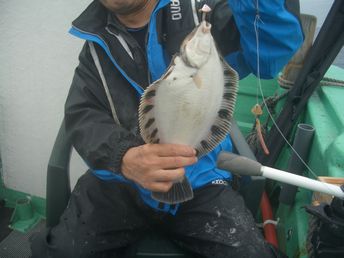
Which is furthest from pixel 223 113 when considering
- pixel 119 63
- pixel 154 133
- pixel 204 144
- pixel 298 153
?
pixel 298 153

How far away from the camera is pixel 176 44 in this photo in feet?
5.35

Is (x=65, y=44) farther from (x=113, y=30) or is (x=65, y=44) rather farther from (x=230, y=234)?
(x=230, y=234)

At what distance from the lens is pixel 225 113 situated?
1.23 m

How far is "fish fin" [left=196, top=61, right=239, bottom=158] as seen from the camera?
1.17 meters

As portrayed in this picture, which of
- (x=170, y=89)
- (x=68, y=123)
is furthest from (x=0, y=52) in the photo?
(x=170, y=89)

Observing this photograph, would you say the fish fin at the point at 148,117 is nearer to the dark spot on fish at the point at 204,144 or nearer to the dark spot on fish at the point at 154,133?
the dark spot on fish at the point at 154,133

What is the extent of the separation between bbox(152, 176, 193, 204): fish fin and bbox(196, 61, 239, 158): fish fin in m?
0.14

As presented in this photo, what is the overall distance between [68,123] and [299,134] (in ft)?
4.10

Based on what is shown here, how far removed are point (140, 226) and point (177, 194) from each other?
0.37 m

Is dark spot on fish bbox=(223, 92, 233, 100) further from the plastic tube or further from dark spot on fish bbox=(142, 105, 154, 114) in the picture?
the plastic tube

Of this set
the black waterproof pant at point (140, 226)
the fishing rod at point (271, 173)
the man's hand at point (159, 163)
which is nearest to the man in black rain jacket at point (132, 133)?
the black waterproof pant at point (140, 226)

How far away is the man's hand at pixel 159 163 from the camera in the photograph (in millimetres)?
1163

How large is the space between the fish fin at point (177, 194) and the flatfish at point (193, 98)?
0.53ft

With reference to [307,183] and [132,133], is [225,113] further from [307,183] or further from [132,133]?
[132,133]
